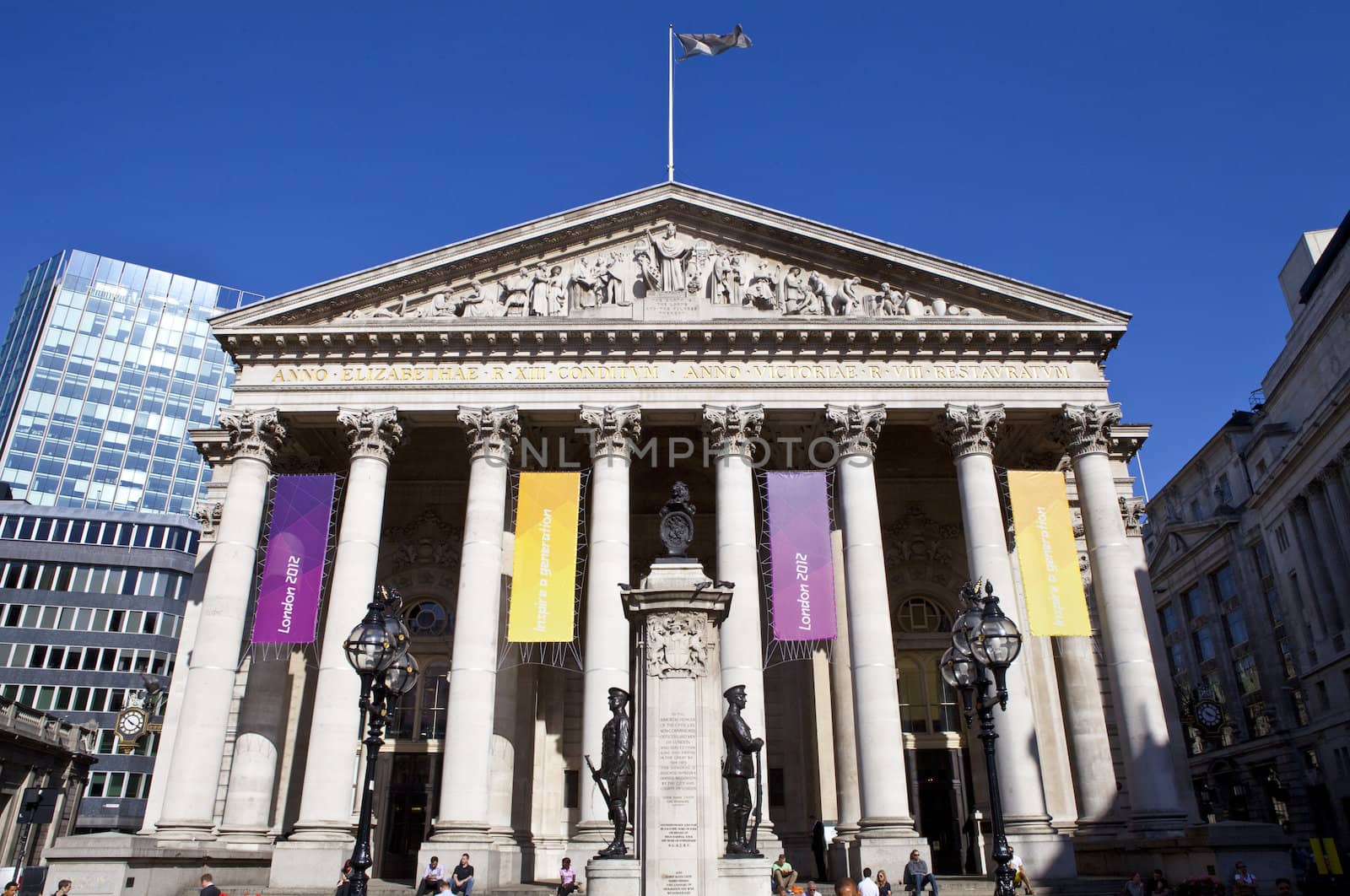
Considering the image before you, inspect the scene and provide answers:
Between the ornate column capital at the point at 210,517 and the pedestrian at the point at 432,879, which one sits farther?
the ornate column capital at the point at 210,517

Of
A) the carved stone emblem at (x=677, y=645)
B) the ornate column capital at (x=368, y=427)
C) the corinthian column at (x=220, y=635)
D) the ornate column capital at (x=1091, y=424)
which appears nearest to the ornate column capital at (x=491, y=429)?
the ornate column capital at (x=368, y=427)

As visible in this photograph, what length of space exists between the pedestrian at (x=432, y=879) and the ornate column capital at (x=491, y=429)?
10.9m

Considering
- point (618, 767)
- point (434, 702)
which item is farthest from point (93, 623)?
point (618, 767)

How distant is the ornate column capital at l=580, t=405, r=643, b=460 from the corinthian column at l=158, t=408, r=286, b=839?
903cm

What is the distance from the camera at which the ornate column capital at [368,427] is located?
28.7 metres

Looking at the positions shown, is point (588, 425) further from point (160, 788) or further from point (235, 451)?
point (160, 788)

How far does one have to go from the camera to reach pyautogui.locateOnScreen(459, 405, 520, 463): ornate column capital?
94.0ft

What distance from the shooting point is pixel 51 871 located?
23.1m

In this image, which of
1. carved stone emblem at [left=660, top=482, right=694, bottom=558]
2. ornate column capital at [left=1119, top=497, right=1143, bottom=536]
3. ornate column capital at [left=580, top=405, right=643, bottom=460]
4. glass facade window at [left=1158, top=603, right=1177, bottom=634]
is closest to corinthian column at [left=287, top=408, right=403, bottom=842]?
ornate column capital at [left=580, top=405, right=643, bottom=460]

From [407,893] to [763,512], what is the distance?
15797 millimetres

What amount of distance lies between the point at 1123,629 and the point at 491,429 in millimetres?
18139

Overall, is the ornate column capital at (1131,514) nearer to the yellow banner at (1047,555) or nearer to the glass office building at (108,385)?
the yellow banner at (1047,555)

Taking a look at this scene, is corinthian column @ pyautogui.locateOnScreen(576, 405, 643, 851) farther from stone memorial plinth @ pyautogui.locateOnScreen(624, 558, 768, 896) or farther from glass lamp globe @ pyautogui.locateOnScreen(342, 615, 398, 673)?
stone memorial plinth @ pyautogui.locateOnScreen(624, 558, 768, 896)

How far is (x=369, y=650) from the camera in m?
15.0
